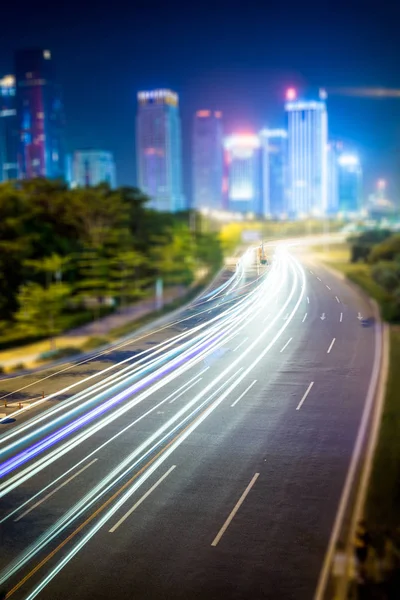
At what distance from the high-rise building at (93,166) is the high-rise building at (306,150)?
7652cm

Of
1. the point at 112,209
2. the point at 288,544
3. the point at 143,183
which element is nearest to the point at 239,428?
the point at 288,544

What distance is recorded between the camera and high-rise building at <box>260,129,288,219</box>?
62.5 meters

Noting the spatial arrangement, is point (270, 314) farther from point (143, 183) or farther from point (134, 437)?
point (143, 183)

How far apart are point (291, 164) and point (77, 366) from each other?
5485cm

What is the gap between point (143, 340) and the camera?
28.7ft

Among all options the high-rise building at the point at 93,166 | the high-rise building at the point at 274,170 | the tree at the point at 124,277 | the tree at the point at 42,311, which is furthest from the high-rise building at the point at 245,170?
the high-rise building at the point at 93,166

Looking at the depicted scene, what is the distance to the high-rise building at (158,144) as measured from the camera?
125 m

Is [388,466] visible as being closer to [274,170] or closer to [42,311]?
[42,311]

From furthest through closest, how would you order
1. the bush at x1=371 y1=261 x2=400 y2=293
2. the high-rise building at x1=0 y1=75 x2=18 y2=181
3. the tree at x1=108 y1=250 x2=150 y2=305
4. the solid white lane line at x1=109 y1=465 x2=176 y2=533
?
the high-rise building at x1=0 y1=75 x2=18 y2=181 → the tree at x1=108 y1=250 x2=150 y2=305 → the bush at x1=371 y1=261 x2=400 y2=293 → the solid white lane line at x1=109 y1=465 x2=176 y2=533

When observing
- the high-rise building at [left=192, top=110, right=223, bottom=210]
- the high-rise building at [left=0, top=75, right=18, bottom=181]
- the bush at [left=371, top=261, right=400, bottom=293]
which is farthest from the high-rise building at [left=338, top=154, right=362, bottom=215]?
the high-rise building at [left=0, top=75, right=18, bottom=181]

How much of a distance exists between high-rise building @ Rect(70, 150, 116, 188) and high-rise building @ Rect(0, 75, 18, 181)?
13842 mm

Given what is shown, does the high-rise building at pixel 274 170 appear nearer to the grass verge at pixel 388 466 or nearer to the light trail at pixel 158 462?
the light trail at pixel 158 462

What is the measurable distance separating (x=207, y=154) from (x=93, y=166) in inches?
1516

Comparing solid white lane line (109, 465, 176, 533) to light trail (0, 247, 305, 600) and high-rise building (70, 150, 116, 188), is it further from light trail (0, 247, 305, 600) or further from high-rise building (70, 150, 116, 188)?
high-rise building (70, 150, 116, 188)
